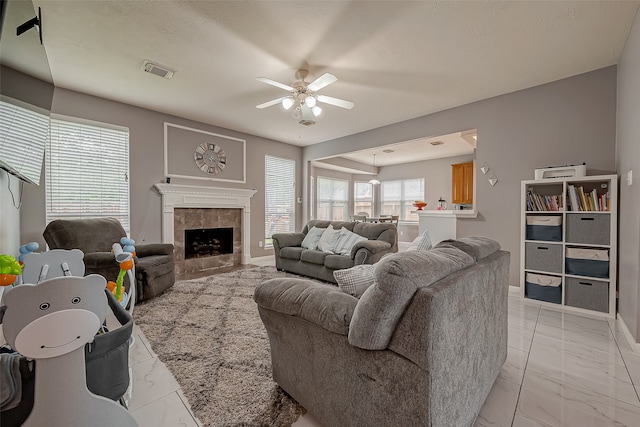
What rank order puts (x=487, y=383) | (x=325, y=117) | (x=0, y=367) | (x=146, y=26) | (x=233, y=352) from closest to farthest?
(x=0, y=367), (x=487, y=383), (x=233, y=352), (x=146, y=26), (x=325, y=117)

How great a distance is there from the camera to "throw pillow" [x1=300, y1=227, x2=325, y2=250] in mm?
4414

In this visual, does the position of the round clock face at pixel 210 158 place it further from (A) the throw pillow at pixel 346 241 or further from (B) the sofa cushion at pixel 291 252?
(A) the throw pillow at pixel 346 241

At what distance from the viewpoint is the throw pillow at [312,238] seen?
174 inches

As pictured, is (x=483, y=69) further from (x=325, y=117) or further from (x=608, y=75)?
(x=325, y=117)

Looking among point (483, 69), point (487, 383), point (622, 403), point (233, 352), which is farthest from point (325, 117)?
point (622, 403)

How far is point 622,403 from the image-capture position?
1515 mm

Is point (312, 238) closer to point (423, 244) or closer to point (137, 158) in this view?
point (423, 244)

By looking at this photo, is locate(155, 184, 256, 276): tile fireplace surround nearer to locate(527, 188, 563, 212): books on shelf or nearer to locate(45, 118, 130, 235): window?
locate(45, 118, 130, 235): window

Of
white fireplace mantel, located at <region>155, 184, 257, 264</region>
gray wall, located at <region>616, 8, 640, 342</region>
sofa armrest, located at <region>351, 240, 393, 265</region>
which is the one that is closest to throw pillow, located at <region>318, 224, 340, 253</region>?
sofa armrest, located at <region>351, 240, 393, 265</region>

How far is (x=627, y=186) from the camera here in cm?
239

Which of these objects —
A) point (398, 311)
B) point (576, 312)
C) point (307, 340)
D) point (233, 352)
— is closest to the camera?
point (398, 311)

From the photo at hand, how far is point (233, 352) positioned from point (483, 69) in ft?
12.2

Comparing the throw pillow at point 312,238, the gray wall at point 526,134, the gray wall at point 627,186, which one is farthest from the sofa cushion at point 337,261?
the gray wall at point 627,186

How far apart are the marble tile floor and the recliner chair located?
79 centimetres
